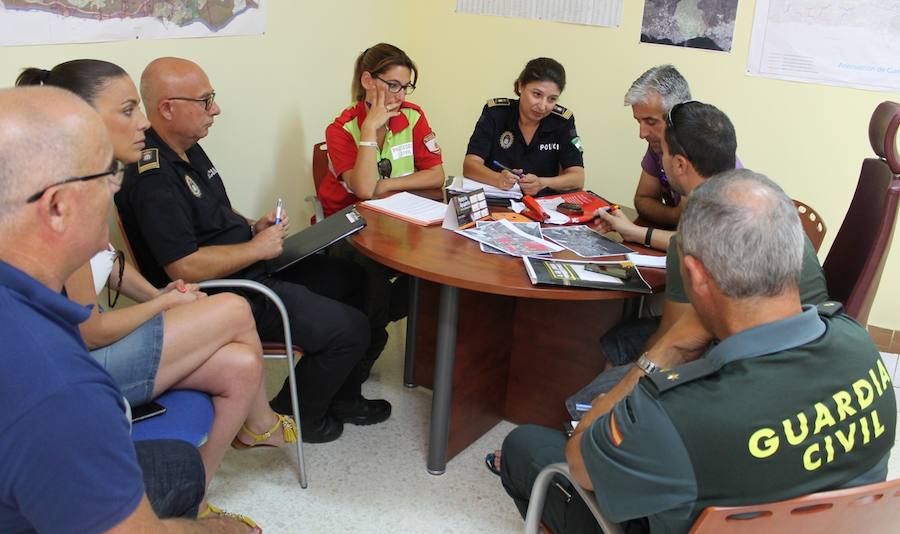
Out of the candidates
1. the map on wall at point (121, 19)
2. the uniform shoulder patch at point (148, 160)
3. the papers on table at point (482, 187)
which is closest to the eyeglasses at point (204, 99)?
the uniform shoulder patch at point (148, 160)

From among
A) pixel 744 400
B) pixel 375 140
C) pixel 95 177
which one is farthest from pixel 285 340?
pixel 744 400

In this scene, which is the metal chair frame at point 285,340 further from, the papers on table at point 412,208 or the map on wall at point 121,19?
the map on wall at point 121,19

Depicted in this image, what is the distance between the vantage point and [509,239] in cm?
246

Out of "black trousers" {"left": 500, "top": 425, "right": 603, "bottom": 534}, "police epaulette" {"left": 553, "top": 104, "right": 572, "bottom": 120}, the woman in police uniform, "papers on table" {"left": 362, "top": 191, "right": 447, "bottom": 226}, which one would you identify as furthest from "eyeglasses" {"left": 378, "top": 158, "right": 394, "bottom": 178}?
"black trousers" {"left": 500, "top": 425, "right": 603, "bottom": 534}

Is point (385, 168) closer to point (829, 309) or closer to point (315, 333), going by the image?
point (315, 333)

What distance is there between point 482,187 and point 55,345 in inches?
82.0

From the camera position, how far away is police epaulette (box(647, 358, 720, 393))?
127 centimetres

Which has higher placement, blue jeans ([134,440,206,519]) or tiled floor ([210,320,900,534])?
blue jeans ([134,440,206,519])

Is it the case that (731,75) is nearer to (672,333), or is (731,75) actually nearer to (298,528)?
(672,333)

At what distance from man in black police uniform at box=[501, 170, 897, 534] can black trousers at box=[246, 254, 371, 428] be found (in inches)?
43.9

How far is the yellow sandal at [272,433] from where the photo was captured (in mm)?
2279

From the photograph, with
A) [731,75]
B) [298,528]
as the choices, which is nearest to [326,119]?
[731,75]

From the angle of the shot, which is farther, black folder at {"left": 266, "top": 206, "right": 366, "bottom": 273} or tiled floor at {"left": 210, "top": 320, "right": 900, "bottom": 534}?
black folder at {"left": 266, "top": 206, "right": 366, "bottom": 273}

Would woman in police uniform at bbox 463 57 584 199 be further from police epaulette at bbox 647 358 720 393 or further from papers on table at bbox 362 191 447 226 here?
police epaulette at bbox 647 358 720 393
